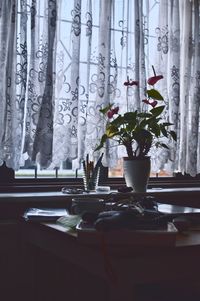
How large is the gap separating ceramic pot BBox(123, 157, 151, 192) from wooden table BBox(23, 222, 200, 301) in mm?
958

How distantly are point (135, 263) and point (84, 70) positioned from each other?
1.49 m

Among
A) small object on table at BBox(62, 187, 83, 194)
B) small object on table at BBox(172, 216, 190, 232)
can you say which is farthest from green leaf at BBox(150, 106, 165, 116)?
small object on table at BBox(172, 216, 190, 232)

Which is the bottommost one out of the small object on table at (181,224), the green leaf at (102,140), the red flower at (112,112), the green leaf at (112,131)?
the small object on table at (181,224)

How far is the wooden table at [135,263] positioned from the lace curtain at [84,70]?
990mm

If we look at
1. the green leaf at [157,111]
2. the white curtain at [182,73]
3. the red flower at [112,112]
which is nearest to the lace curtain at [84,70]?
the white curtain at [182,73]

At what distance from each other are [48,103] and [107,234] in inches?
46.6

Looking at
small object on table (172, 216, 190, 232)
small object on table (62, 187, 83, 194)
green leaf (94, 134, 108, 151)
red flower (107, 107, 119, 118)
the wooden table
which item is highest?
red flower (107, 107, 119, 118)

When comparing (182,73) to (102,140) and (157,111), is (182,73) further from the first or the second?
(102,140)

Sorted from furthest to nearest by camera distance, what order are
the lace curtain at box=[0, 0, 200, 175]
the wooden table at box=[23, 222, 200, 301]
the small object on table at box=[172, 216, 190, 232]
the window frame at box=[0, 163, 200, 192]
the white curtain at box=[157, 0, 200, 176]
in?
the white curtain at box=[157, 0, 200, 176]
the window frame at box=[0, 163, 200, 192]
the lace curtain at box=[0, 0, 200, 175]
the small object on table at box=[172, 216, 190, 232]
the wooden table at box=[23, 222, 200, 301]

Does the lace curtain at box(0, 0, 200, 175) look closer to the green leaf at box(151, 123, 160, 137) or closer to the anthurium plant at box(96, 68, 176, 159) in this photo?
the anthurium plant at box(96, 68, 176, 159)

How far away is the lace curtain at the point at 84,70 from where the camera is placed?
212 cm

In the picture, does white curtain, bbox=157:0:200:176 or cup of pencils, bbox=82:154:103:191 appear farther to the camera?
white curtain, bbox=157:0:200:176

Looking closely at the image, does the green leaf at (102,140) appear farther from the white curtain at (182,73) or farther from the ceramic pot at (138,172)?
the white curtain at (182,73)

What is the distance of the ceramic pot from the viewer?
7.19 feet
